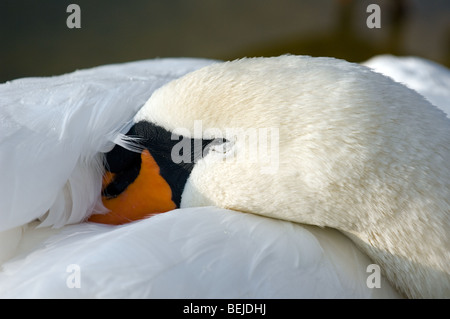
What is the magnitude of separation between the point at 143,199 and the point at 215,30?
14.1 feet

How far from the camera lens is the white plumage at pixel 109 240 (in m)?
1.72

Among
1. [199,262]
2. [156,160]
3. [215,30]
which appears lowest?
[199,262]

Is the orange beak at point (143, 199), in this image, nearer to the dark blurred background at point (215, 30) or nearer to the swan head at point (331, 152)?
the swan head at point (331, 152)

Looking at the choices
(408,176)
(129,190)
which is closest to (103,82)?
(129,190)

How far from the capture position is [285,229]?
6.34 ft

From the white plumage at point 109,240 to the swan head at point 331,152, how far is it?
0.33 ft

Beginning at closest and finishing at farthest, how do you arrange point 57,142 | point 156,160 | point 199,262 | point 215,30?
1. point 199,262
2. point 57,142
3. point 156,160
4. point 215,30

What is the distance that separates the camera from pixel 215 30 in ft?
20.3

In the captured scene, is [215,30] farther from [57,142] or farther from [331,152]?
[331,152]

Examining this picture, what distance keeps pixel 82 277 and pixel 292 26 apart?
16.3 feet

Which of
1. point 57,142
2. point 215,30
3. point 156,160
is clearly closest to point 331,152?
point 156,160

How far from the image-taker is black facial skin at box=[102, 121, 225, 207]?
209 centimetres

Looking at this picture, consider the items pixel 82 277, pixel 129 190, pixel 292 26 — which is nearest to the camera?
pixel 82 277
